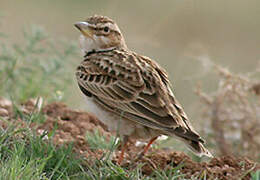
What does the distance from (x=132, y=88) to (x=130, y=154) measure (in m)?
0.78

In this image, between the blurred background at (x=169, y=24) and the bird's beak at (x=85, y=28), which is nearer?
the bird's beak at (x=85, y=28)

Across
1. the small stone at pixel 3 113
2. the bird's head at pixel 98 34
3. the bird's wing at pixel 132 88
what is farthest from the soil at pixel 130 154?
the bird's head at pixel 98 34

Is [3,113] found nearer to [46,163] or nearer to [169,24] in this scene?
[46,163]

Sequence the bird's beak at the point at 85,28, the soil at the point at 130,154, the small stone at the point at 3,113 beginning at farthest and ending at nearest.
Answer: the small stone at the point at 3,113 < the bird's beak at the point at 85,28 < the soil at the point at 130,154

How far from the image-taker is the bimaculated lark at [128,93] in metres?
4.96

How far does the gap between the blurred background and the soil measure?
540 cm

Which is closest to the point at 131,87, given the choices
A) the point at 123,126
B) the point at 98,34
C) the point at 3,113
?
the point at 123,126

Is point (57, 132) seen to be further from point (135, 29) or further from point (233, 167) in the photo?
point (135, 29)

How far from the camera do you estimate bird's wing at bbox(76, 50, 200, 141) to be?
5008 mm

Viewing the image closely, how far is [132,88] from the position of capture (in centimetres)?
525

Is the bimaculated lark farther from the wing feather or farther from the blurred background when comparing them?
the blurred background

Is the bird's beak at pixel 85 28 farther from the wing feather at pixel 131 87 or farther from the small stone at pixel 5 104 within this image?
the small stone at pixel 5 104

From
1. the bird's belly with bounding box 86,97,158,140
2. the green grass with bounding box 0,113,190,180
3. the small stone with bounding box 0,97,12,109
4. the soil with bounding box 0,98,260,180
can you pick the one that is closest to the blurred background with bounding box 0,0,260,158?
the soil with bounding box 0,98,260,180

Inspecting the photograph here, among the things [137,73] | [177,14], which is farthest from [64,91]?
[177,14]
